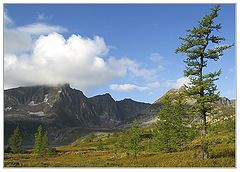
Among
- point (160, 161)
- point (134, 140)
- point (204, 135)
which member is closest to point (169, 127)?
point (134, 140)

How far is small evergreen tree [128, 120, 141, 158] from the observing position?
49.5 metres

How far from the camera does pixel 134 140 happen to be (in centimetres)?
5028

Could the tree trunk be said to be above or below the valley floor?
above

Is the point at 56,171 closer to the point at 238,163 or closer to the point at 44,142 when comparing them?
the point at 238,163

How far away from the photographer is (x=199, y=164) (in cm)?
2280

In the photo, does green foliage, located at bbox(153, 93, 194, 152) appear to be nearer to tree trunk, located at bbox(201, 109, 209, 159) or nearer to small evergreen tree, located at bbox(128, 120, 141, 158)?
small evergreen tree, located at bbox(128, 120, 141, 158)

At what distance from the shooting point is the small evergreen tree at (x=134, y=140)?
49.5 metres

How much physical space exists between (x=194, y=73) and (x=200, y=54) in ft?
4.89

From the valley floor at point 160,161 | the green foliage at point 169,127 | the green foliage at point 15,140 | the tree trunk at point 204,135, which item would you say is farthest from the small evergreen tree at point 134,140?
the green foliage at point 15,140

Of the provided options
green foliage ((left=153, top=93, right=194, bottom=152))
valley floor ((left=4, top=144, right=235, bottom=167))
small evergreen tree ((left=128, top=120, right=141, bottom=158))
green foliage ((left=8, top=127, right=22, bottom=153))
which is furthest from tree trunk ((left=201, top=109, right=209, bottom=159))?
green foliage ((left=8, top=127, right=22, bottom=153))

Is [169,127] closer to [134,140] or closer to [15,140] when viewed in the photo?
[134,140]

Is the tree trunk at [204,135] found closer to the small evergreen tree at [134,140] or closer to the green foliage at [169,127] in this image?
the green foliage at [169,127]

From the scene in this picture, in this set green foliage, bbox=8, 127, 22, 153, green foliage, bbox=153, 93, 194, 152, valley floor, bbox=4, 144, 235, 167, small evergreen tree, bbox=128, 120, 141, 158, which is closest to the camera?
valley floor, bbox=4, 144, 235, 167

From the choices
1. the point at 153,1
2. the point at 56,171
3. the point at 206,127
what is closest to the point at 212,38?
the point at 206,127
